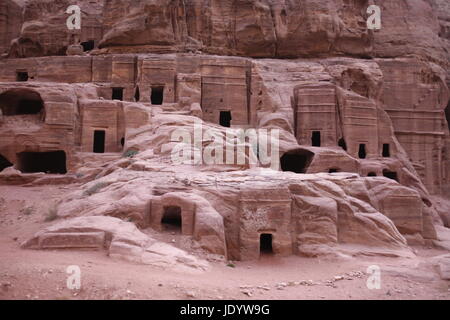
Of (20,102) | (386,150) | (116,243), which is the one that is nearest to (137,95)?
(20,102)

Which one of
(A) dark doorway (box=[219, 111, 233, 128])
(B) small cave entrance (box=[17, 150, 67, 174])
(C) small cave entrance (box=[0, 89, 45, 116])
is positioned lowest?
(B) small cave entrance (box=[17, 150, 67, 174])

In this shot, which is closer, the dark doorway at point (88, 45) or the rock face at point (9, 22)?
the dark doorway at point (88, 45)

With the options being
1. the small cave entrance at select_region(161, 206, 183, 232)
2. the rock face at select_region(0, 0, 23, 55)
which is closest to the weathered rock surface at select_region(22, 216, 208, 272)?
the small cave entrance at select_region(161, 206, 183, 232)

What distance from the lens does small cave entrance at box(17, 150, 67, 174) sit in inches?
856

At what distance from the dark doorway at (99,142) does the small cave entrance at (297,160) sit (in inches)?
406

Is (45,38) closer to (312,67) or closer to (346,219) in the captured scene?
(312,67)

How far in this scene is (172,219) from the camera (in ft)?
44.8

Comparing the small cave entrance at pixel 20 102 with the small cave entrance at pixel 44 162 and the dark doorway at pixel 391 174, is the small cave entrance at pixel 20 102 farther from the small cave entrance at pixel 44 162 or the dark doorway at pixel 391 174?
the dark doorway at pixel 391 174

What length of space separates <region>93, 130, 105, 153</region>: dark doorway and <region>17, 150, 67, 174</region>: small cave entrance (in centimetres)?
221

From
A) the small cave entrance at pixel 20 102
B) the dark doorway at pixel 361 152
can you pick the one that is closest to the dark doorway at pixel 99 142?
the small cave entrance at pixel 20 102

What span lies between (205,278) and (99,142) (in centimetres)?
1531

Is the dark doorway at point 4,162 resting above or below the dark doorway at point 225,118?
below

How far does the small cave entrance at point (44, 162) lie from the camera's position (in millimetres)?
21755

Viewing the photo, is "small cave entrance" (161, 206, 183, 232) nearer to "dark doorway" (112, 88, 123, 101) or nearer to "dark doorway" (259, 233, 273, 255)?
"dark doorway" (259, 233, 273, 255)
